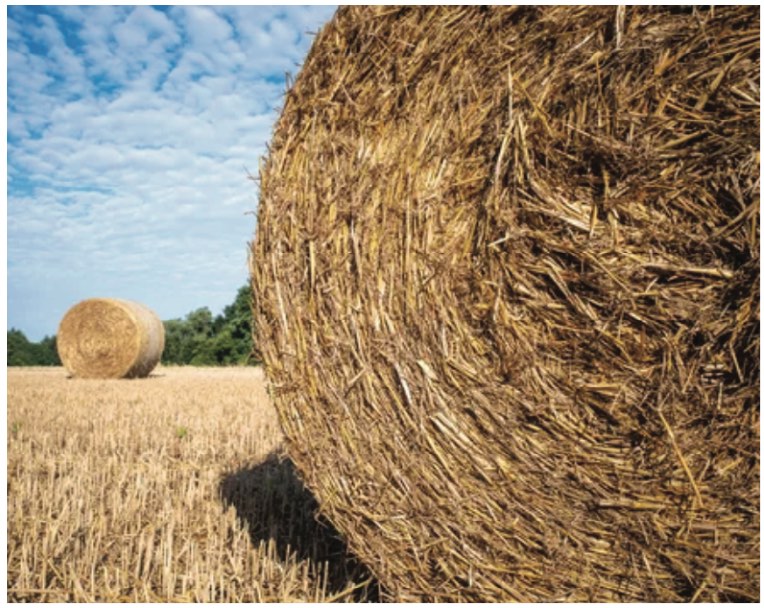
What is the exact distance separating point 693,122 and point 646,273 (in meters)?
0.55

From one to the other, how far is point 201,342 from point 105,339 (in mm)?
18191

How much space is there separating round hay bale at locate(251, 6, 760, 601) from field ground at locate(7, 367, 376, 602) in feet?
1.95

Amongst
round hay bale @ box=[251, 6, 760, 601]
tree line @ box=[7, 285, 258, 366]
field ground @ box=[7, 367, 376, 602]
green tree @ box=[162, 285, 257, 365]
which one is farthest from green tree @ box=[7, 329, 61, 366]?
round hay bale @ box=[251, 6, 760, 601]

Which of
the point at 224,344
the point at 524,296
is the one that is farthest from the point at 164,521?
the point at 224,344

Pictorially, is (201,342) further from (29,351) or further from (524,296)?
(524,296)

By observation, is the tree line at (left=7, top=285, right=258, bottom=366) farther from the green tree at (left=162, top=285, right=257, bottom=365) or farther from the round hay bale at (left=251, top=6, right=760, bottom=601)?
the round hay bale at (left=251, top=6, right=760, bottom=601)

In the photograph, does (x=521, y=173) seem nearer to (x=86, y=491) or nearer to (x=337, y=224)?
(x=337, y=224)

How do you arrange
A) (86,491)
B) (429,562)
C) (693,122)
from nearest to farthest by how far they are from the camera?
1. (693,122)
2. (429,562)
3. (86,491)

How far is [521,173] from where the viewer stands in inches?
96.7

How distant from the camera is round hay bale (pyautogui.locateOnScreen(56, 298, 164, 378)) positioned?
1231 centimetres

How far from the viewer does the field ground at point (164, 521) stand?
2674mm

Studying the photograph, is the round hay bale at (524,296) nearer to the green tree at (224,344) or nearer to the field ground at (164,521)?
the field ground at (164,521)

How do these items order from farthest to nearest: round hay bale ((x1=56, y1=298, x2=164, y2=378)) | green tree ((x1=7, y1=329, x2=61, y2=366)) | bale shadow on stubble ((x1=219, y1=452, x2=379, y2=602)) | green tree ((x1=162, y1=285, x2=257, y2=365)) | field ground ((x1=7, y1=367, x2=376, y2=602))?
green tree ((x1=7, y1=329, x2=61, y2=366)), green tree ((x1=162, y1=285, x2=257, y2=365)), round hay bale ((x1=56, y1=298, x2=164, y2=378)), bale shadow on stubble ((x1=219, y1=452, x2=379, y2=602)), field ground ((x1=7, y1=367, x2=376, y2=602))

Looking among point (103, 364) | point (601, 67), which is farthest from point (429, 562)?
point (103, 364)
